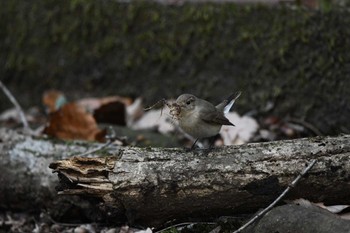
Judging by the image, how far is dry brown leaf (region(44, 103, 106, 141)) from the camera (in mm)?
5910

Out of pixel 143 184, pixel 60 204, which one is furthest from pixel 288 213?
pixel 60 204

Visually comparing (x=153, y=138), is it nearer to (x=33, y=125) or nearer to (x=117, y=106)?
(x=117, y=106)

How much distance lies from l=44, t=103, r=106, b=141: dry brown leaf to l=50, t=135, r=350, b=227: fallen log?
2.06m

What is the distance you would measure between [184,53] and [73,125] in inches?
65.5

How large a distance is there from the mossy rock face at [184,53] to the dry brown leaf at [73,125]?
4.36ft

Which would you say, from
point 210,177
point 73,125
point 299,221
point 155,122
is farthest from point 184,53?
point 299,221

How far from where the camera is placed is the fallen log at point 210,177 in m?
3.72

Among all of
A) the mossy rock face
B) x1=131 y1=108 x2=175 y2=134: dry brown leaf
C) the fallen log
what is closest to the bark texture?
the fallen log

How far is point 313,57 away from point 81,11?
120 inches

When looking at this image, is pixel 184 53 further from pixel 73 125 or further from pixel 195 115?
pixel 195 115

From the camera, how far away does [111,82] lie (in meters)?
7.47

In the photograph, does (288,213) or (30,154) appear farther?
(30,154)

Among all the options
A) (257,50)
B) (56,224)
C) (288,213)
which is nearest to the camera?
(288,213)

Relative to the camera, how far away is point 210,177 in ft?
12.4
